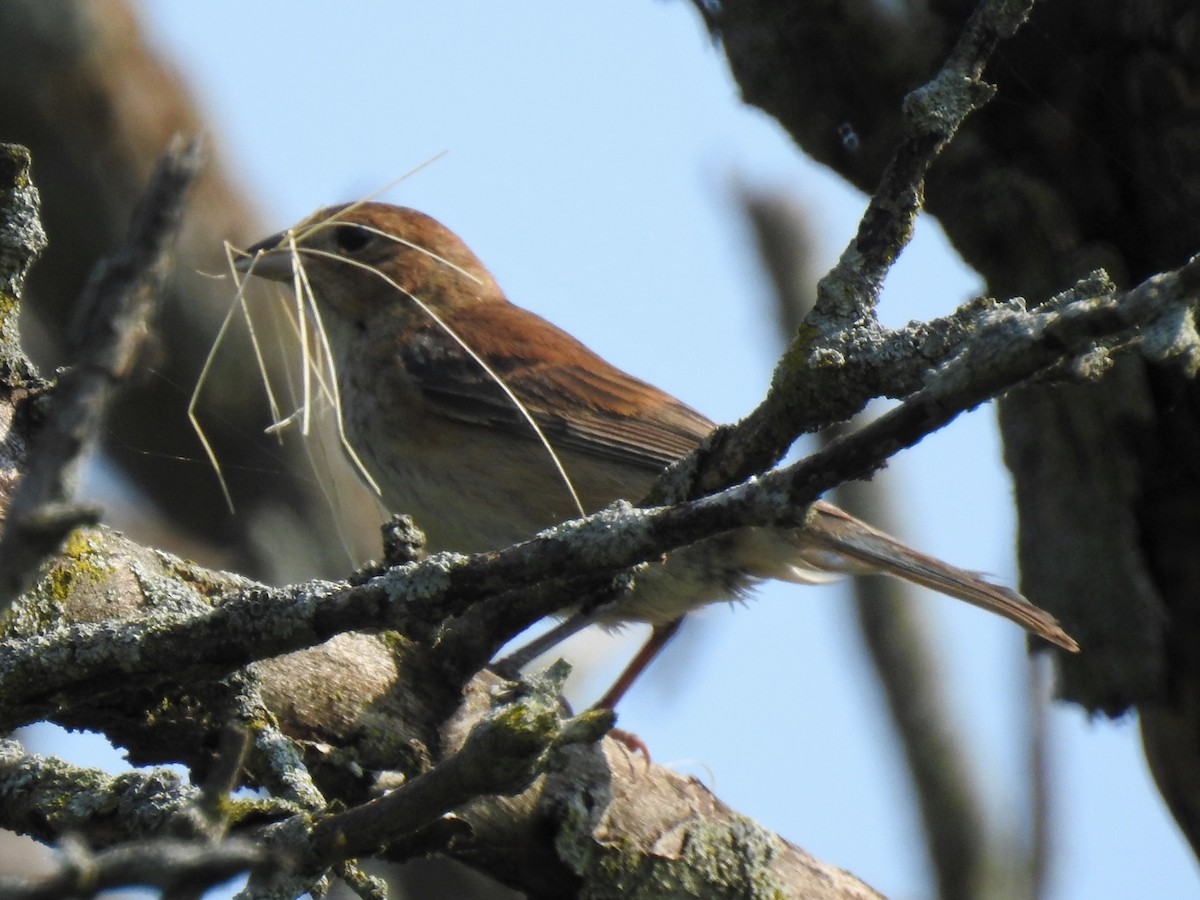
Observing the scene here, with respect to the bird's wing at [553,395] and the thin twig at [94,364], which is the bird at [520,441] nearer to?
the bird's wing at [553,395]

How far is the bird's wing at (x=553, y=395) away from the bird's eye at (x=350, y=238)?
53cm

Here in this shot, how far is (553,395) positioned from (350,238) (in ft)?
3.94

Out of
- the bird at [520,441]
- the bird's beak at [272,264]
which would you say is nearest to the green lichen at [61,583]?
the bird at [520,441]

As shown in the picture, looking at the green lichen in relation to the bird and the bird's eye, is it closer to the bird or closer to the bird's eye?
the bird

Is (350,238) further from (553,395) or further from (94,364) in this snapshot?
(94,364)

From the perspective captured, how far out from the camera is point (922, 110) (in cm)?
227

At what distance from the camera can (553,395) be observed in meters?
4.81

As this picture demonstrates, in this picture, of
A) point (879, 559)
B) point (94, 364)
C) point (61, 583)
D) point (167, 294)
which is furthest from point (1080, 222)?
point (167, 294)

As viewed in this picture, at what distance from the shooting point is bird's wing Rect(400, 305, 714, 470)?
15.0ft

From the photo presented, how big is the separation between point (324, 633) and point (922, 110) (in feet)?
4.11

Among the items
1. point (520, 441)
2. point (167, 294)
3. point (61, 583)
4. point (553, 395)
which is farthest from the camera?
point (167, 294)

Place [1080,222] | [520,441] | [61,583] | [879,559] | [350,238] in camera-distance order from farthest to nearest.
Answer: [350,238]
[520,441]
[879,559]
[1080,222]
[61,583]

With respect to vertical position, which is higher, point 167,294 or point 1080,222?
point 1080,222

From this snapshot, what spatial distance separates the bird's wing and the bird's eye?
1.74ft
